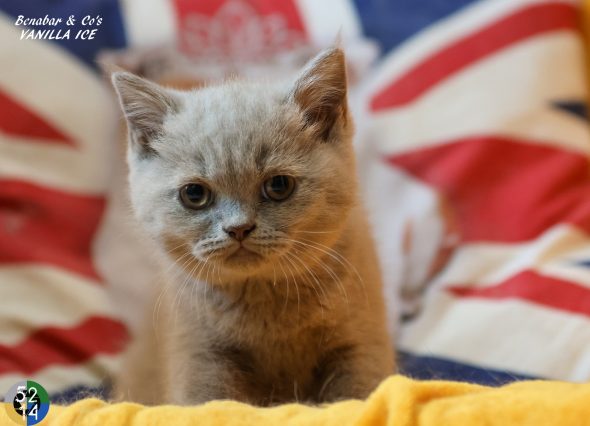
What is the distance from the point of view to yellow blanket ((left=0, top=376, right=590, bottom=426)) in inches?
33.5

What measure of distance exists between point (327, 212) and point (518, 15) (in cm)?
108

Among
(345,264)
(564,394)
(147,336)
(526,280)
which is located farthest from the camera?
(526,280)

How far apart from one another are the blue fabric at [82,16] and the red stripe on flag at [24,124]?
8.0 inches

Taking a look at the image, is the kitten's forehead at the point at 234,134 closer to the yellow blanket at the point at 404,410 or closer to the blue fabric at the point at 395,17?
the yellow blanket at the point at 404,410

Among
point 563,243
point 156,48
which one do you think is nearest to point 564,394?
point 563,243

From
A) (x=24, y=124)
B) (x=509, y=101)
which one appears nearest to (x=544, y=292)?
(x=509, y=101)

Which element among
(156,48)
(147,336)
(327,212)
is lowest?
(147,336)

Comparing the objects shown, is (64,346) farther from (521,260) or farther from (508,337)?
(521,260)

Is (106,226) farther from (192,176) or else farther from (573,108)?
(573,108)

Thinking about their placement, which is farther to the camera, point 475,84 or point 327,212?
point 475,84

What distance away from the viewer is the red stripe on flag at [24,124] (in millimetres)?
1671

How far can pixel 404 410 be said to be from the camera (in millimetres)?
868

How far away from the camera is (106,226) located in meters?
1.83

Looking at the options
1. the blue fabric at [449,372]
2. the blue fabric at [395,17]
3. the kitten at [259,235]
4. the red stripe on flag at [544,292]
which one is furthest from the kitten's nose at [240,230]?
the blue fabric at [395,17]
